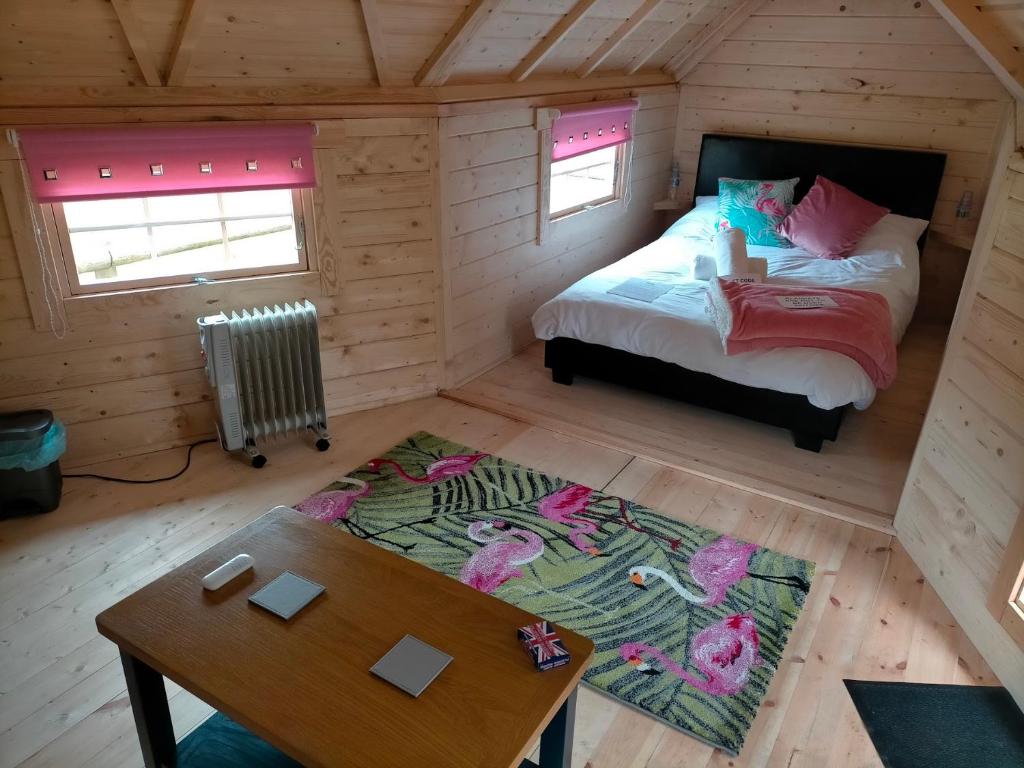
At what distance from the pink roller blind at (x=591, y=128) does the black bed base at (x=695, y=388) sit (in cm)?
118

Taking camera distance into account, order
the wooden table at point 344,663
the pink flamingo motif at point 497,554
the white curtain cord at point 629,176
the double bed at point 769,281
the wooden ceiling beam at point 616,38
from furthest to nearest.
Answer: the white curtain cord at point 629,176
the wooden ceiling beam at point 616,38
the double bed at point 769,281
the pink flamingo motif at point 497,554
the wooden table at point 344,663

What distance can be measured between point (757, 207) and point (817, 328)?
1752 millimetres

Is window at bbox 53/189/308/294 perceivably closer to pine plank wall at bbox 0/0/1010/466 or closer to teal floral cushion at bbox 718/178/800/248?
pine plank wall at bbox 0/0/1010/466

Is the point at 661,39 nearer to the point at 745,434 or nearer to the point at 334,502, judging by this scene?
the point at 745,434

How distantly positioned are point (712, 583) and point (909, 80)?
363 centimetres

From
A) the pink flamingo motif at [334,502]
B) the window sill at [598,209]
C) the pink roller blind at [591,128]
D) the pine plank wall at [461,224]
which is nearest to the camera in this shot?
the pink flamingo motif at [334,502]

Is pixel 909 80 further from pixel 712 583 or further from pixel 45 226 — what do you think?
pixel 45 226

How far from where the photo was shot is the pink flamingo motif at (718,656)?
84.5 inches

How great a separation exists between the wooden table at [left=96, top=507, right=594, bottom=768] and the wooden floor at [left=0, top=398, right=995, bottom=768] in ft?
1.33

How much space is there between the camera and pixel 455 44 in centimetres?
308

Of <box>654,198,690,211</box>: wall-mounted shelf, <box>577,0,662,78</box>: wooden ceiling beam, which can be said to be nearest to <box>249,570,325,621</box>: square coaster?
<box>577,0,662,78</box>: wooden ceiling beam

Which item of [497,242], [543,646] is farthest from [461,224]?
[543,646]

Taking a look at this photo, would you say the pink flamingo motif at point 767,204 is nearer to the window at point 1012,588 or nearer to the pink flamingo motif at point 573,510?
the pink flamingo motif at point 573,510

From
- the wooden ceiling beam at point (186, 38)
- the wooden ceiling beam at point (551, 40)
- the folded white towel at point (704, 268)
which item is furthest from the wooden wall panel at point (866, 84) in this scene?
the wooden ceiling beam at point (186, 38)
